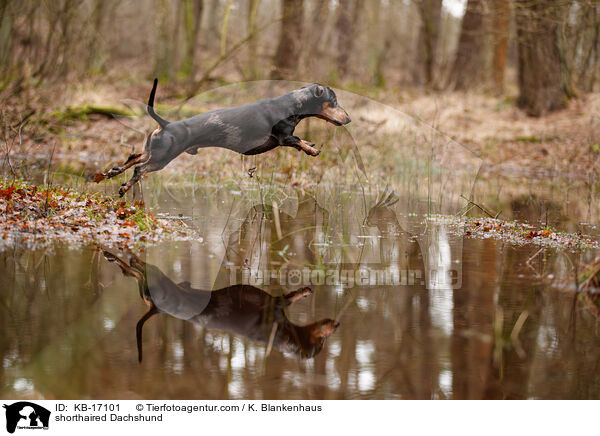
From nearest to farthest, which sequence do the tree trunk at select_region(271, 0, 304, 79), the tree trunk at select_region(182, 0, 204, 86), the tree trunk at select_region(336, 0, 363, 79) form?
the tree trunk at select_region(271, 0, 304, 79) < the tree trunk at select_region(182, 0, 204, 86) < the tree trunk at select_region(336, 0, 363, 79)

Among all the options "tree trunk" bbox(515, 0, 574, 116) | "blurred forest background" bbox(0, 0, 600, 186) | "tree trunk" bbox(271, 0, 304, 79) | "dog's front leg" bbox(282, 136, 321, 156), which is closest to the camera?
"dog's front leg" bbox(282, 136, 321, 156)

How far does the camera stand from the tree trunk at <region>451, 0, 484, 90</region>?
19.5 metres

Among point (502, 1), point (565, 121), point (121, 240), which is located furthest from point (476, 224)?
point (502, 1)

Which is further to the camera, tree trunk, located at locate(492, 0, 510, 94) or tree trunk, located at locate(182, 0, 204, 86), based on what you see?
tree trunk, located at locate(492, 0, 510, 94)

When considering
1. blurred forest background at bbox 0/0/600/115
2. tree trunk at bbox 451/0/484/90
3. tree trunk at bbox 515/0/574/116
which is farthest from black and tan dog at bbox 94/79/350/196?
tree trunk at bbox 451/0/484/90

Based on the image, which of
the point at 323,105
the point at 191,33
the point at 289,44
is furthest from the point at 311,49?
the point at 323,105

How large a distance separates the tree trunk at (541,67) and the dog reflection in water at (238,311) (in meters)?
12.8

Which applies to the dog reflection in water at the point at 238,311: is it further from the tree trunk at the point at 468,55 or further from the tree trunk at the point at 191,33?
the tree trunk at the point at 468,55

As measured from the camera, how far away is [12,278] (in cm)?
488

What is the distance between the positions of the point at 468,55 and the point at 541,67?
153 inches

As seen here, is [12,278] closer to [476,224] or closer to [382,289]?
[382,289]

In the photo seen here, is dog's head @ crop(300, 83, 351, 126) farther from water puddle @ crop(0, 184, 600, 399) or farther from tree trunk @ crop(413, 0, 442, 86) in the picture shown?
tree trunk @ crop(413, 0, 442, 86)
